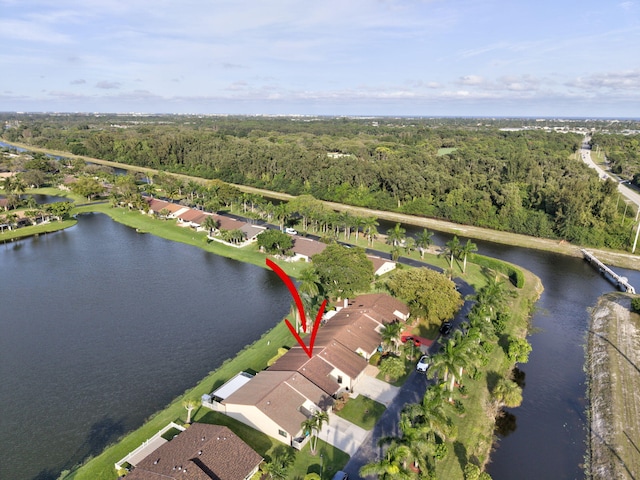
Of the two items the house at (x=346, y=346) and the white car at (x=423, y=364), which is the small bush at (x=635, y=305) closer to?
the house at (x=346, y=346)

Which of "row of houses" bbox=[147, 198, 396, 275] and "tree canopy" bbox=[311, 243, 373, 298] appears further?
"row of houses" bbox=[147, 198, 396, 275]

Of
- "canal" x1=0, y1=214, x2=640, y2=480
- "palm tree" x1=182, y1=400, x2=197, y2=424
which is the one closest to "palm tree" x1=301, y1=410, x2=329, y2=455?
"palm tree" x1=182, y1=400, x2=197, y2=424

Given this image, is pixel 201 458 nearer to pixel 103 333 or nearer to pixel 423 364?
pixel 423 364

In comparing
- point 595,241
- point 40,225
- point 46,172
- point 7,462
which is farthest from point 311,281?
point 46,172

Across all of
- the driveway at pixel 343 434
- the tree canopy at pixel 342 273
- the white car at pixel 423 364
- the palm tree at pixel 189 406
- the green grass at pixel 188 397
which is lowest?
the driveway at pixel 343 434

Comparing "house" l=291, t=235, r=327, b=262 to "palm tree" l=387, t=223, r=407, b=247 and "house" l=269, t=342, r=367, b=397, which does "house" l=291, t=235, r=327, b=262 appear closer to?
"palm tree" l=387, t=223, r=407, b=247

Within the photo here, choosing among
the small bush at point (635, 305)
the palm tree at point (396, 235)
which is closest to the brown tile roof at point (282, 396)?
the palm tree at point (396, 235)
